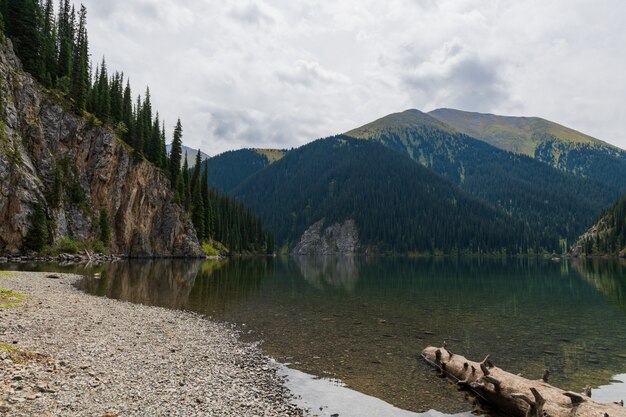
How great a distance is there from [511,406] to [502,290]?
43.4 m

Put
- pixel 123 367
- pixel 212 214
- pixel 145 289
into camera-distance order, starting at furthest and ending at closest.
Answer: pixel 212 214 < pixel 145 289 < pixel 123 367

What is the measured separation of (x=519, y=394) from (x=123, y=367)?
44.8 feet

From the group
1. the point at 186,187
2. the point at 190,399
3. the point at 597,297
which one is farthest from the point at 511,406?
the point at 186,187

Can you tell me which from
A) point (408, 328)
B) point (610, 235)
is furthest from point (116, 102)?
point (610, 235)

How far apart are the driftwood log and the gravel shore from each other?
7058 mm

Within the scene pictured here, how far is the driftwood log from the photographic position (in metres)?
11.3

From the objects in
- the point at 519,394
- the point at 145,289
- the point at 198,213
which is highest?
the point at 198,213

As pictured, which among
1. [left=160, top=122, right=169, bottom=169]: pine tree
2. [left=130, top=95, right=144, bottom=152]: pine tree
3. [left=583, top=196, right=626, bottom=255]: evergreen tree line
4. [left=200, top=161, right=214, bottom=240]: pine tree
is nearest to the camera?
[left=130, top=95, right=144, bottom=152]: pine tree

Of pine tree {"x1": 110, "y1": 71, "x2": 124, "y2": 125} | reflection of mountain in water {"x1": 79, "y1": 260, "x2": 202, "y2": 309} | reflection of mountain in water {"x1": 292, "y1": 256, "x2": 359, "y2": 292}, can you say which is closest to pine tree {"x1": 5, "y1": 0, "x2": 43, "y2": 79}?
pine tree {"x1": 110, "y1": 71, "x2": 124, "y2": 125}

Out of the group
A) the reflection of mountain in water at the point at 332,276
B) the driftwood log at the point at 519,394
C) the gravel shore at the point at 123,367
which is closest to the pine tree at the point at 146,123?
the reflection of mountain in water at the point at 332,276

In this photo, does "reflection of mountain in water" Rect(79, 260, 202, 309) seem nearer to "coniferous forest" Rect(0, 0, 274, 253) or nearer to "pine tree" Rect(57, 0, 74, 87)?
"coniferous forest" Rect(0, 0, 274, 253)

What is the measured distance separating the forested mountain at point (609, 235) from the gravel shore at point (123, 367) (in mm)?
179909

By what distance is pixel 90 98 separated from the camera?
3698 inches

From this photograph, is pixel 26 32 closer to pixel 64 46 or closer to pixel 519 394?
pixel 64 46
